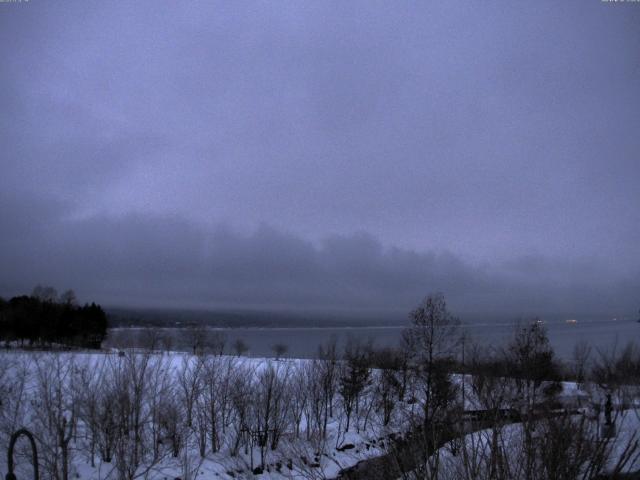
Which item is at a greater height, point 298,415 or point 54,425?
point 54,425

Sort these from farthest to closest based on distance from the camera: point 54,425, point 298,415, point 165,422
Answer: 1. point 298,415
2. point 165,422
3. point 54,425

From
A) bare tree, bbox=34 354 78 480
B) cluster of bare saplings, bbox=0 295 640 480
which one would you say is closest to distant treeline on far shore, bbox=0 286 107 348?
cluster of bare saplings, bbox=0 295 640 480

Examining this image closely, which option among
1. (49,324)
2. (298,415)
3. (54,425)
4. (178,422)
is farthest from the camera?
(49,324)

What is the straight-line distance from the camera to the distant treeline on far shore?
71375 millimetres

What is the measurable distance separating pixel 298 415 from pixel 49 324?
62458 millimetres

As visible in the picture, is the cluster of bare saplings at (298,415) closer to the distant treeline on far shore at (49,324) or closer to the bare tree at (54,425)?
the bare tree at (54,425)

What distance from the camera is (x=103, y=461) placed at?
2303 centimetres

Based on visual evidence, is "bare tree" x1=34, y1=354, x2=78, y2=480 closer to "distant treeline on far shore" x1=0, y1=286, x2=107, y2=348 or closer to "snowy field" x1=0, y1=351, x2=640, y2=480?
"snowy field" x1=0, y1=351, x2=640, y2=480

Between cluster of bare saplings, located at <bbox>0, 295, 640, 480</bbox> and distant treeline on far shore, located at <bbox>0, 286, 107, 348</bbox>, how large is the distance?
47758mm

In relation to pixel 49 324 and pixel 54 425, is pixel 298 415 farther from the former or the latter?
pixel 49 324

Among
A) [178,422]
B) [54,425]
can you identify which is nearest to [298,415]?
[178,422]

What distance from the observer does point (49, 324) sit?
75000 mm

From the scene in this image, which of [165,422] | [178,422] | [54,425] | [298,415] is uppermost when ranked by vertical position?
[54,425]

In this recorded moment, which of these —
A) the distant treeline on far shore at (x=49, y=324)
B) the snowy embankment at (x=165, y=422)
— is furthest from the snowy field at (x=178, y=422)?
the distant treeline on far shore at (x=49, y=324)
